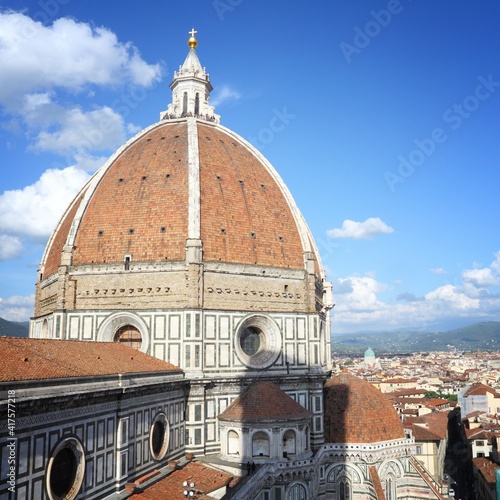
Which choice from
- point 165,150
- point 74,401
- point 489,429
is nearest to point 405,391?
point 489,429

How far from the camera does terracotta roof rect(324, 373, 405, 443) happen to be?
1083 inches

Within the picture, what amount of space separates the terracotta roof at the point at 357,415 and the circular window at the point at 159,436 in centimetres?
935

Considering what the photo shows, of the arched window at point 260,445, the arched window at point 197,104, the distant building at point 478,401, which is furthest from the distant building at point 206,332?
the distant building at point 478,401

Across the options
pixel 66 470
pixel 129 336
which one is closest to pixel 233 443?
pixel 129 336

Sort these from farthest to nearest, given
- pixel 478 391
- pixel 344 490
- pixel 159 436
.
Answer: pixel 478 391 → pixel 344 490 → pixel 159 436

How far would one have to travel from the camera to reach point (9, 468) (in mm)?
12961

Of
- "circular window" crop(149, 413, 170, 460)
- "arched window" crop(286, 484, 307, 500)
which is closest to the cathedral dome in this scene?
"circular window" crop(149, 413, 170, 460)

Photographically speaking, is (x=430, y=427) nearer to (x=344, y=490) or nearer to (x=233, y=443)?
(x=344, y=490)

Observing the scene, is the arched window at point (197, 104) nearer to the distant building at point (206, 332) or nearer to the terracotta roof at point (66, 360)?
the distant building at point (206, 332)

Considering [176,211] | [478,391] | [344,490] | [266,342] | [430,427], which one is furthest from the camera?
[478,391]

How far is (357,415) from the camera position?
28.2 m

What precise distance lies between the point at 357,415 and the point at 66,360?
15.8 metres

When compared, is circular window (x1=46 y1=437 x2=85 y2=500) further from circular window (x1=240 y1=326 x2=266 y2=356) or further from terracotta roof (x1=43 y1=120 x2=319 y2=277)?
circular window (x1=240 y1=326 x2=266 y2=356)

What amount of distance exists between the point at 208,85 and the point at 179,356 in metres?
19.3
